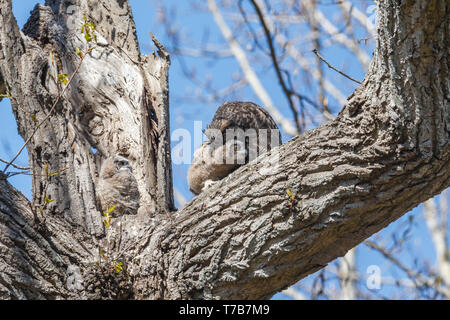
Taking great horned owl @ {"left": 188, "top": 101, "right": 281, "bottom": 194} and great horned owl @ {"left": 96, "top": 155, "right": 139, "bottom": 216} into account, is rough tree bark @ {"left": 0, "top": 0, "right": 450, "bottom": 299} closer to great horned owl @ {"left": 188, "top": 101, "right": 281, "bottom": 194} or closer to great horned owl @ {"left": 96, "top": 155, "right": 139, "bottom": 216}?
great horned owl @ {"left": 96, "top": 155, "right": 139, "bottom": 216}

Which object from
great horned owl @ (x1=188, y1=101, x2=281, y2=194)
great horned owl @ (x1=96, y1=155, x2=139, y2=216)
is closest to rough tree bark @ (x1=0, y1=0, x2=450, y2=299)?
great horned owl @ (x1=96, y1=155, x2=139, y2=216)

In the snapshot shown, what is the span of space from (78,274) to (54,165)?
85cm

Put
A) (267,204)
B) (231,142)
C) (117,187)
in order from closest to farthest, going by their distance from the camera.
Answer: (267,204), (117,187), (231,142)

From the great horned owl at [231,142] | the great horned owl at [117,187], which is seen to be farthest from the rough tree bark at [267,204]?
the great horned owl at [231,142]

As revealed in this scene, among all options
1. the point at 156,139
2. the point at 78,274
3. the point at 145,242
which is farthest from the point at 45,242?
the point at 156,139

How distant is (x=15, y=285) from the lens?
2748 millimetres

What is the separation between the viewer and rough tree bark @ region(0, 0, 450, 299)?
2.62 metres

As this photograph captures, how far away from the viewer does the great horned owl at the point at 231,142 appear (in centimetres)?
432

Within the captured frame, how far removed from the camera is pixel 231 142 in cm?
441

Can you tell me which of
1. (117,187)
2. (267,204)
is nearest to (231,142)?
(117,187)

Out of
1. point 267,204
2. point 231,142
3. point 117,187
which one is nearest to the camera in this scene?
point 267,204

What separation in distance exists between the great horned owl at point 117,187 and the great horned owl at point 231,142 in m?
0.66

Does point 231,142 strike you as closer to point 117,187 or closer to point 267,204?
point 117,187

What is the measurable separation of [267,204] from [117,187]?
4.23 feet
